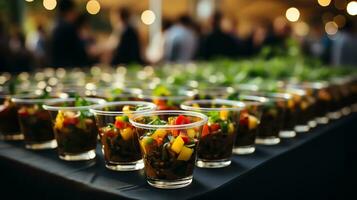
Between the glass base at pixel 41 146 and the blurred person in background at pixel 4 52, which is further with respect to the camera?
the blurred person in background at pixel 4 52

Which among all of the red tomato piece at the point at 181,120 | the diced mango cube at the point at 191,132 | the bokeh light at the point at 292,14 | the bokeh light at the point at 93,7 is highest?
the bokeh light at the point at 93,7

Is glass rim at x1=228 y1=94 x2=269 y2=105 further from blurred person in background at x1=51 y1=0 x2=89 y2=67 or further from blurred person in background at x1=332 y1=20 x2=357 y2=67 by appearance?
blurred person in background at x1=332 y1=20 x2=357 y2=67

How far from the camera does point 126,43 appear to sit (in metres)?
5.57

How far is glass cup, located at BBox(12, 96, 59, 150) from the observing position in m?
1.69

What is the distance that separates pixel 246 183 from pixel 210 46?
5.48 metres

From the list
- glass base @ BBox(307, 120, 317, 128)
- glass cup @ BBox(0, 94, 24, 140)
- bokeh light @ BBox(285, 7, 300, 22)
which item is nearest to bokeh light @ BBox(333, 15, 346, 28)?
bokeh light @ BBox(285, 7, 300, 22)

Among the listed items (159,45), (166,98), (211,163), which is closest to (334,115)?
(166,98)

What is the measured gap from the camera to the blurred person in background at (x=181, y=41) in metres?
6.14

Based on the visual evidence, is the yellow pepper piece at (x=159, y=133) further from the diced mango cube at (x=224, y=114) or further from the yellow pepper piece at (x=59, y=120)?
the yellow pepper piece at (x=59, y=120)

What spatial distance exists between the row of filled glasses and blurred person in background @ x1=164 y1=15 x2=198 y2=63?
4.15 meters

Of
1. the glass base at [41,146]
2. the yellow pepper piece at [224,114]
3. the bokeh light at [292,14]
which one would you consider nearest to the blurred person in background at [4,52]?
the glass base at [41,146]

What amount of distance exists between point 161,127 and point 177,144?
67 mm

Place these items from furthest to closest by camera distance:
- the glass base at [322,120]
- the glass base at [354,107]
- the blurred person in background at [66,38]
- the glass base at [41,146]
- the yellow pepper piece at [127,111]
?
the blurred person in background at [66,38], the glass base at [354,107], the glass base at [322,120], the glass base at [41,146], the yellow pepper piece at [127,111]

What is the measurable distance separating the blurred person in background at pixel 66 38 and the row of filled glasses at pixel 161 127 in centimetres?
297
